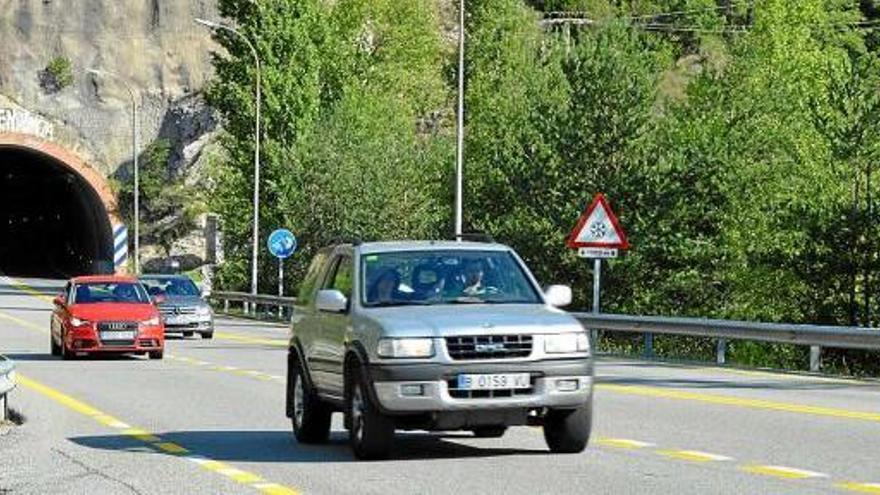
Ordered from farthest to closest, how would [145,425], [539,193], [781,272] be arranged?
[539,193] < [781,272] < [145,425]

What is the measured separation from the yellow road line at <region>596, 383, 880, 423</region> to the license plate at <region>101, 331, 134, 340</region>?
11174 millimetres

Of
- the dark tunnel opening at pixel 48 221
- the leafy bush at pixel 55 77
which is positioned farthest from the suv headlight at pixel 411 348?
the leafy bush at pixel 55 77

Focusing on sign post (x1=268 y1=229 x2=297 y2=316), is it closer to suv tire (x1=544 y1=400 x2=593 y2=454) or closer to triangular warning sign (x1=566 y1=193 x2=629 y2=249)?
triangular warning sign (x1=566 y1=193 x2=629 y2=249)

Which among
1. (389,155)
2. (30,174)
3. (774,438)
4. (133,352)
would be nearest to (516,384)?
(774,438)

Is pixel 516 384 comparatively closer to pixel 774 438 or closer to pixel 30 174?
pixel 774 438

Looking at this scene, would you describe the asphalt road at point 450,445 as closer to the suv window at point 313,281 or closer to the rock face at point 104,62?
the suv window at point 313,281

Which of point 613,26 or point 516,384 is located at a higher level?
point 613,26

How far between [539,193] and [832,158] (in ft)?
35.5

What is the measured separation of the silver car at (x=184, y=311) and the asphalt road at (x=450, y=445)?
17.0 metres

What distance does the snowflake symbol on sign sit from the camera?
3550cm

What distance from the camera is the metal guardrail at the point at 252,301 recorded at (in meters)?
58.1

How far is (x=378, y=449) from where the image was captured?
1481cm

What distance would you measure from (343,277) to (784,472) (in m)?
4.34

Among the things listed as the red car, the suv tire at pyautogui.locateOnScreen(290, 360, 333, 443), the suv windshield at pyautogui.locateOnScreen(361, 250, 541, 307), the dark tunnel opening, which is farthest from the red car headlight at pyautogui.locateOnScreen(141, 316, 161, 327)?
the dark tunnel opening
